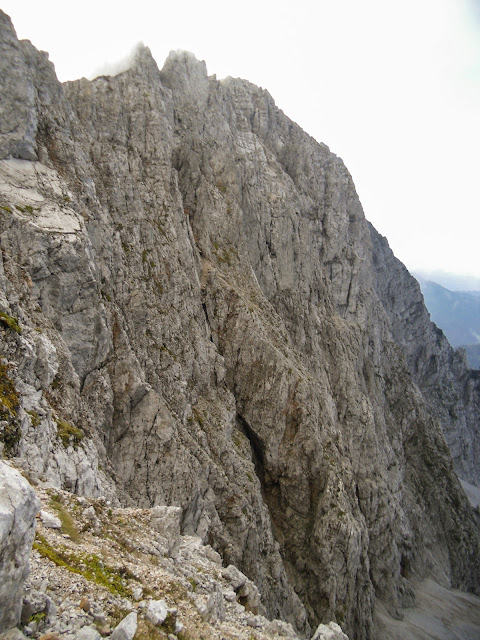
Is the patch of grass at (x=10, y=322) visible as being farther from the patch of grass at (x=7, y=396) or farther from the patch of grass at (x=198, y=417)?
the patch of grass at (x=198, y=417)

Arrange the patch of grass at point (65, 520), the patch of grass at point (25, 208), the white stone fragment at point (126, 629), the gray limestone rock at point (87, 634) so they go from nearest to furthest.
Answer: the gray limestone rock at point (87, 634) → the white stone fragment at point (126, 629) → the patch of grass at point (65, 520) → the patch of grass at point (25, 208)

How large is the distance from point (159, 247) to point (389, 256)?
5466 inches

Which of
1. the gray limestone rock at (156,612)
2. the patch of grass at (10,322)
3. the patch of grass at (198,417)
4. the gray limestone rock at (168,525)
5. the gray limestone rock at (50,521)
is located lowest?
the patch of grass at (198,417)

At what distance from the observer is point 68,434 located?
23.2 metres

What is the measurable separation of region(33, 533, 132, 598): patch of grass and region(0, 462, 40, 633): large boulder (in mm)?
3341

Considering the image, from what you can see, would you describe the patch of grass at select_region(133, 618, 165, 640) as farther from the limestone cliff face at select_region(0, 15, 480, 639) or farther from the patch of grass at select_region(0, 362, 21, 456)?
the patch of grass at select_region(0, 362, 21, 456)

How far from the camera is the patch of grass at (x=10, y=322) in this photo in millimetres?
21047

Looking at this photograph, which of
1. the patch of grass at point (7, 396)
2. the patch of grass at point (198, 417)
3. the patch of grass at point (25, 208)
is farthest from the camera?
the patch of grass at point (198, 417)

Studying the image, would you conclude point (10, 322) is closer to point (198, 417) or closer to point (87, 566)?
point (87, 566)

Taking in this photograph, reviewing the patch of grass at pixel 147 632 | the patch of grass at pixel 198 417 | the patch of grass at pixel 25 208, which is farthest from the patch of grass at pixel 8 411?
the patch of grass at pixel 198 417

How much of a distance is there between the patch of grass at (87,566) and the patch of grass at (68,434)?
947 cm

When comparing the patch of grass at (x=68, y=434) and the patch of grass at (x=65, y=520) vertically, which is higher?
the patch of grass at (x=65, y=520)

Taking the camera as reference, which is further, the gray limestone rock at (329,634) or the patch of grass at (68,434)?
the patch of grass at (68,434)

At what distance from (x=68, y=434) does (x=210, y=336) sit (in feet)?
102
